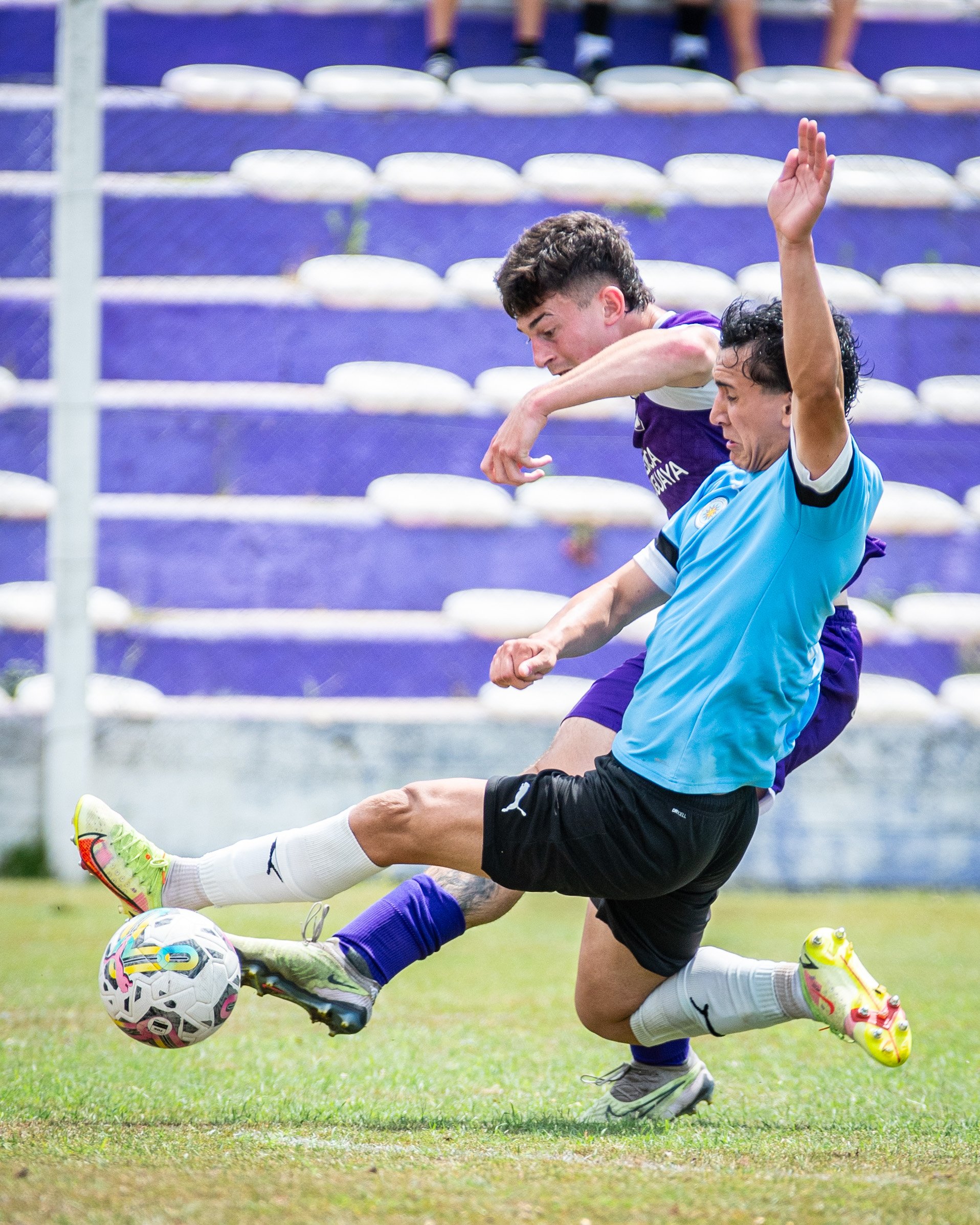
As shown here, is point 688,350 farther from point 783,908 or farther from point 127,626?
point 127,626

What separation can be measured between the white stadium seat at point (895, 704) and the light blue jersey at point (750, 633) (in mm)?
5696

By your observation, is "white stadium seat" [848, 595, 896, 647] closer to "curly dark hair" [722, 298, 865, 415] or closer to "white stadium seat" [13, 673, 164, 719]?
"white stadium seat" [13, 673, 164, 719]

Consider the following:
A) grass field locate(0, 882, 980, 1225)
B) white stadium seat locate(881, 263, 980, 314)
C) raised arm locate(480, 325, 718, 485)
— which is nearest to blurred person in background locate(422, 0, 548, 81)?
white stadium seat locate(881, 263, 980, 314)

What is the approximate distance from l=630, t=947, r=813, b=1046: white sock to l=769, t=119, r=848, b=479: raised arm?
48.6 inches

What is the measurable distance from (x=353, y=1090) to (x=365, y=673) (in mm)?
5499

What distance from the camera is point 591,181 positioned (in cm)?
914

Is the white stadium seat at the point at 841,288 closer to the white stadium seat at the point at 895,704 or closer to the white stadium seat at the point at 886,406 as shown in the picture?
the white stadium seat at the point at 886,406

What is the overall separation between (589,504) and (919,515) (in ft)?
6.81

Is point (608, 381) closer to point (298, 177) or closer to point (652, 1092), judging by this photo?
point (652, 1092)

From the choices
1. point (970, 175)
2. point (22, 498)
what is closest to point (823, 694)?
point (22, 498)

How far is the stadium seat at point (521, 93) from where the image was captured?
9.38 m

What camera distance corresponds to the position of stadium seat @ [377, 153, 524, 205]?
9.20 m

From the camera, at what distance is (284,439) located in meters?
8.90

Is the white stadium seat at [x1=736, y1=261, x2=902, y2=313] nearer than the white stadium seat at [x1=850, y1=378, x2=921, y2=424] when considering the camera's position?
No
